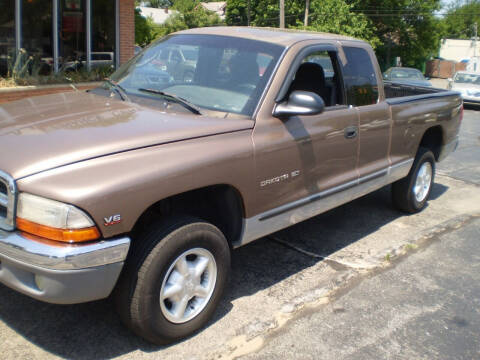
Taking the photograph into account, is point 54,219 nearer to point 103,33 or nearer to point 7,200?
point 7,200

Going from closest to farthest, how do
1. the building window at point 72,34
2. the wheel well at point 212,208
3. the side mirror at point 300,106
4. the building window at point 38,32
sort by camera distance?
the wheel well at point 212,208 < the side mirror at point 300,106 < the building window at point 38,32 < the building window at point 72,34

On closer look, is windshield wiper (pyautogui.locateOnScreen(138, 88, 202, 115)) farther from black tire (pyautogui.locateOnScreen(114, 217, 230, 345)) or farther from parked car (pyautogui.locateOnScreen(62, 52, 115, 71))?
parked car (pyautogui.locateOnScreen(62, 52, 115, 71))

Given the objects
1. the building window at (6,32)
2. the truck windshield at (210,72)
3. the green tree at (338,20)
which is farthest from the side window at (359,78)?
the green tree at (338,20)

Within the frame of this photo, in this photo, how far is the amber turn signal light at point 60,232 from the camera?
8.86 feet

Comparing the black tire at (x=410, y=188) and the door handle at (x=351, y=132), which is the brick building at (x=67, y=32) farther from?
the door handle at (x=351, y=132)

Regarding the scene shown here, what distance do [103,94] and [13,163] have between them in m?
1.52

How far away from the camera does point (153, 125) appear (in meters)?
3.31

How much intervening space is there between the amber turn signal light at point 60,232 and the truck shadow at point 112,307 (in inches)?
33.6

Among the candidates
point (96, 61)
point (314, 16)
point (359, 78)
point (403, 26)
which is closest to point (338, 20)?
point (314, 16)

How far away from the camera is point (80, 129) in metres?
3.18

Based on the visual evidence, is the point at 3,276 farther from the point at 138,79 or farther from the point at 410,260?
the point at 410,260

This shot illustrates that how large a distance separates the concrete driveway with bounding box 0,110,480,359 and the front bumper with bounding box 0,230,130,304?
55cm

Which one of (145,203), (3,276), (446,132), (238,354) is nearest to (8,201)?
(3,276)

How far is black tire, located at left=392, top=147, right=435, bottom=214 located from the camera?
6.05 meters
